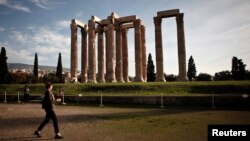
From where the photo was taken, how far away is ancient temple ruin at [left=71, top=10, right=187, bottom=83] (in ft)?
134

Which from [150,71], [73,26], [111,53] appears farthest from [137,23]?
[150,71]

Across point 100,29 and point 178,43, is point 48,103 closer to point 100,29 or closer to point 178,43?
point 178,43

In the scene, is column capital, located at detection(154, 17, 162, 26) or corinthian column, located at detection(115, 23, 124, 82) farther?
corinthian column, located at detection(115, 23, 124, 82)

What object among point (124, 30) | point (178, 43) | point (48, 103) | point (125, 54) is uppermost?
point (124, 30)

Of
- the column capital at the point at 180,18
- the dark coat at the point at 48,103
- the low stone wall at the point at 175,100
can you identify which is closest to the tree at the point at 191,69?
the column capital at the point at 180,18

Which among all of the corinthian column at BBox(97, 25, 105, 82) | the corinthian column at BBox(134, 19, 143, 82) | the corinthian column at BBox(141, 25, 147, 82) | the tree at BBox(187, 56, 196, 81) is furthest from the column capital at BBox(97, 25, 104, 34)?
the tree at BBox(187, 56, 196, 81)

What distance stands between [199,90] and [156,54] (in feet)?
47.3

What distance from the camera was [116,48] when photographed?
47094 mm

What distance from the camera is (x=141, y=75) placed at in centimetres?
4459

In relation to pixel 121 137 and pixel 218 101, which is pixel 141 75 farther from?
pixel 121 137

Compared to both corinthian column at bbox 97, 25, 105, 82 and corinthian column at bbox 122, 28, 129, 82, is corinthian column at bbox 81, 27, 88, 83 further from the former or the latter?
corinthian column at bbox 122, 28, 129, 82

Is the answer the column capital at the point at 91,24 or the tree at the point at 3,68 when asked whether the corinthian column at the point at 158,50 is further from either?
the tree at the point at 3,68

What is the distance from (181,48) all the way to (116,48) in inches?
510

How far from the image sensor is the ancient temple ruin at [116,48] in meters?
41.0
